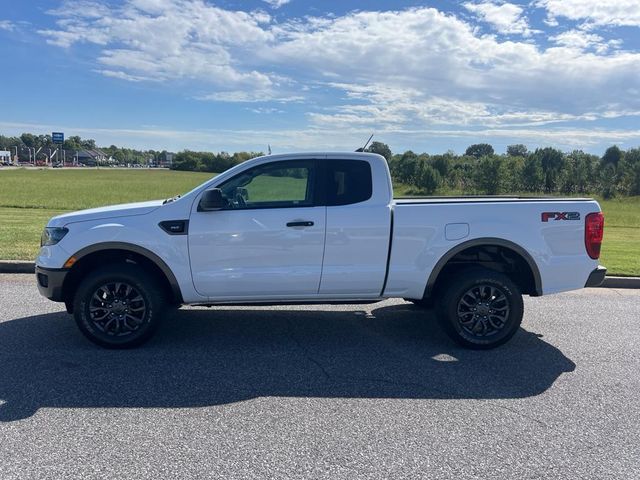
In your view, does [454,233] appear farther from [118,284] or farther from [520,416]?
[118,284]

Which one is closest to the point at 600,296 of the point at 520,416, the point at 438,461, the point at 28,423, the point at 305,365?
the point at 520,416

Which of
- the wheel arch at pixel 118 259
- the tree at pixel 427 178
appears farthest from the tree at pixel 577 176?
the wheel arch at pixel 118 259

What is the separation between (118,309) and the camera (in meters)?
5.02

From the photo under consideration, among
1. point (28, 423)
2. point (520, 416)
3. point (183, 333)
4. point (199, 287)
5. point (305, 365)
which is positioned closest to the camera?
point (28, 423)

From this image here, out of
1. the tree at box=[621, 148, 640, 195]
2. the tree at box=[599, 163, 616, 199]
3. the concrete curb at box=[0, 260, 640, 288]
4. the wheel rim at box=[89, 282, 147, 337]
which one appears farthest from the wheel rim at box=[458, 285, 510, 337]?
the tree at box=[621, 148, 640, 195]

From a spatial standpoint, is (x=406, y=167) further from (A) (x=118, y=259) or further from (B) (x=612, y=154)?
(A) (x=118, y=259)

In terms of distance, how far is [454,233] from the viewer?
511 centimetres

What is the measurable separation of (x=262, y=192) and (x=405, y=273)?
1610 millimetres

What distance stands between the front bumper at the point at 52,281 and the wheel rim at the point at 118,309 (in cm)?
36

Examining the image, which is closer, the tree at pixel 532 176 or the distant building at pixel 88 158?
the tree at pixel 532 176

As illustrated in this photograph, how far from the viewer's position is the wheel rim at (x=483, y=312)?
5211mm

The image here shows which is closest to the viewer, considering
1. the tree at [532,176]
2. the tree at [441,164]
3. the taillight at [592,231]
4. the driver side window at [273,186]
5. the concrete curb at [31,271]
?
the driver side window at [273,186]

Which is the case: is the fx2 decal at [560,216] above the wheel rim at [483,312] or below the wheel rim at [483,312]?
above

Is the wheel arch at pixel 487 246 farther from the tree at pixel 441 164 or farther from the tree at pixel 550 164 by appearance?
the tree at pixel 550 164
